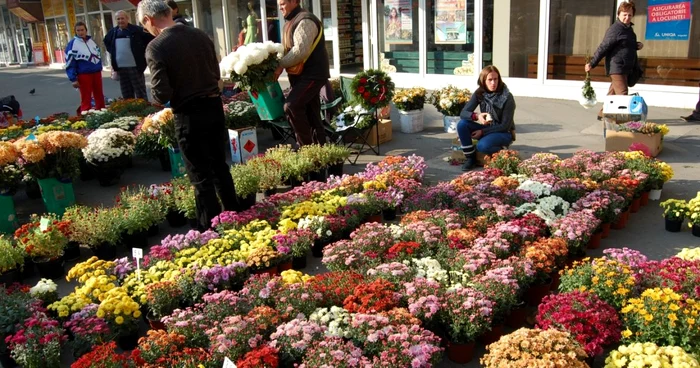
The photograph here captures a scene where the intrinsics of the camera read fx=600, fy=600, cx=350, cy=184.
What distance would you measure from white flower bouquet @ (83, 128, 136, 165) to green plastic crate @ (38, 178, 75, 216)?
0.88 m

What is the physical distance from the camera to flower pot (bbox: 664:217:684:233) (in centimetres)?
526

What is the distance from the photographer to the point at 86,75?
36.8ft

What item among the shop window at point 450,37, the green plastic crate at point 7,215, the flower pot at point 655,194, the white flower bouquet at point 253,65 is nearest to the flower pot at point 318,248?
the white flower bouquet at point 253,65

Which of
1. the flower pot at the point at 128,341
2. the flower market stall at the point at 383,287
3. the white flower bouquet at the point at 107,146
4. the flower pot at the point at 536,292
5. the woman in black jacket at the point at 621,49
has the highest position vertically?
the woman in black jacket at the point at 621,49

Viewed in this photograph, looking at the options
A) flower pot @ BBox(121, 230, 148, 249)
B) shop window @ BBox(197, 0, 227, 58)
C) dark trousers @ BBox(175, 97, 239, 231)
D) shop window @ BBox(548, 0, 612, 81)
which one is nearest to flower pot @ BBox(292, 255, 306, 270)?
dark trousers @ BBox(175, 97, 239, 231)

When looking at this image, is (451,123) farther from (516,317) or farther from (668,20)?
(516,317)

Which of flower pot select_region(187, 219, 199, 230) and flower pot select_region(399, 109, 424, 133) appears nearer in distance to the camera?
flower pot select_region(187, 219, 199, 230)

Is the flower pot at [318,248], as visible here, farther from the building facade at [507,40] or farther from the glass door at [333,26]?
the glass door at [333,26]

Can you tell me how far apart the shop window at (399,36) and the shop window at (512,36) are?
1.95m

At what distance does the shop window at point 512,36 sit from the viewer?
11.8 meters

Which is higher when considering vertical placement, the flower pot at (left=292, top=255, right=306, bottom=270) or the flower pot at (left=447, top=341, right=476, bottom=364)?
the flower pot at (left=292, top=255, right=306, bottom=270)

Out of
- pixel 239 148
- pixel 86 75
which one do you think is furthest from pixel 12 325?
pixel 86 75

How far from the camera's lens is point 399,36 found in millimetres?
14188

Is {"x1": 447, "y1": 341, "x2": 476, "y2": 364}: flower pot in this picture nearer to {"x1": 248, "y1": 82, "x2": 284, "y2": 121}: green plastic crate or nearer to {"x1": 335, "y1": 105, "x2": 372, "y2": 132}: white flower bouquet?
{"x1": 335, "y1": 105, "x2": 372, "y2": 132}: white flower bouquet
